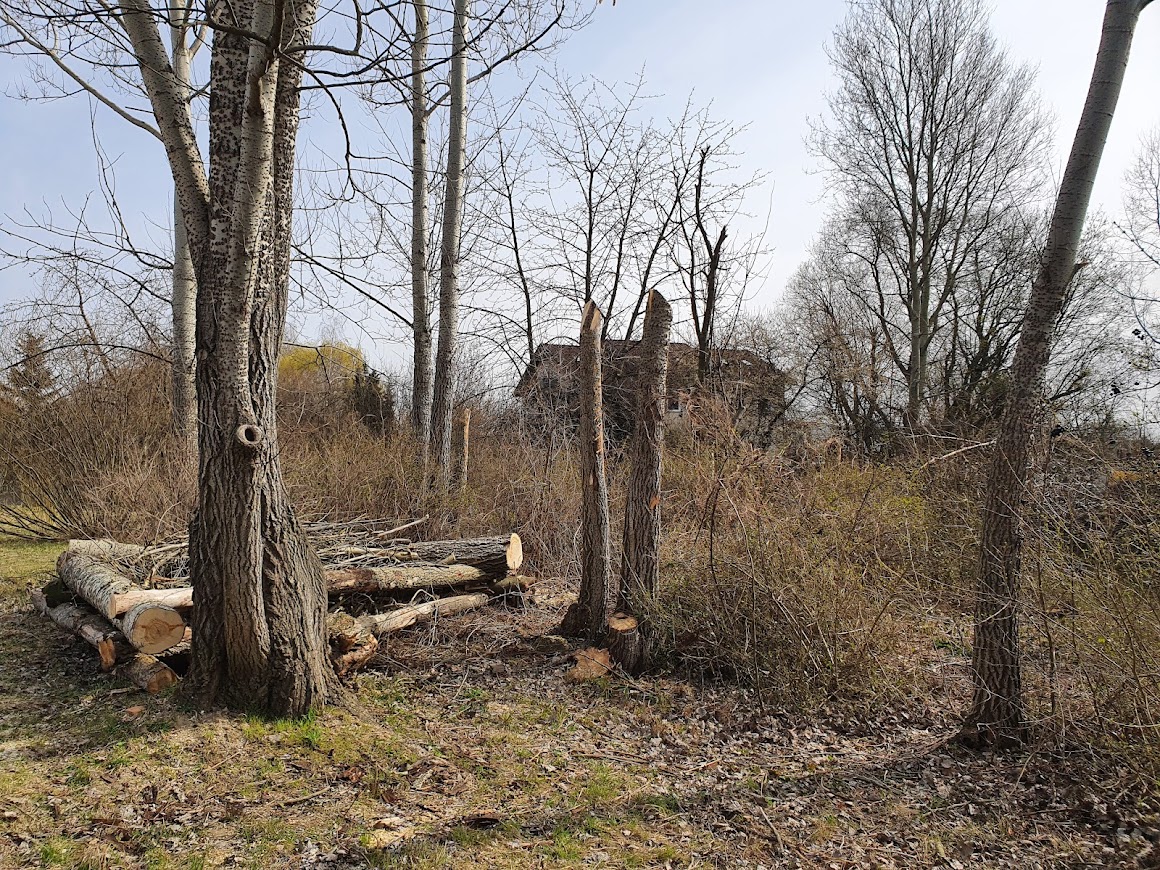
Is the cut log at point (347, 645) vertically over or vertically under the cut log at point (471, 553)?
under

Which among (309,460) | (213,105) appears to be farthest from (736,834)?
(309,460)

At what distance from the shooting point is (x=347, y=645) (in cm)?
536

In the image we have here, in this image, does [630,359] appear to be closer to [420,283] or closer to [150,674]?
[420,283]

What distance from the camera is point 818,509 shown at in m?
6.11

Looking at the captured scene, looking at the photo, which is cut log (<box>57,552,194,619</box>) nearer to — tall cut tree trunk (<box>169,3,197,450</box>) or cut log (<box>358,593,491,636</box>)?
cut log (<box>358,593,491,636</box>)

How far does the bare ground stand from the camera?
3.38 m

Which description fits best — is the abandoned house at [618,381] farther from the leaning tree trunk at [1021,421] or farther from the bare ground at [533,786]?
the leaning tree trunk at [1021,421]

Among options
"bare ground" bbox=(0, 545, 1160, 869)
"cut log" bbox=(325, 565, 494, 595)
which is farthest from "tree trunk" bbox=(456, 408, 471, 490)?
"bare ground" bbox=(0, 545, 1160, 869)

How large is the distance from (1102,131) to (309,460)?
858 cm

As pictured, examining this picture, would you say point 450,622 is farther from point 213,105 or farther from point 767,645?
point 213,105

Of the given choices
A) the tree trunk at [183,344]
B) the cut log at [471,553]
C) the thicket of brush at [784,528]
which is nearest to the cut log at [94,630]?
the thicket of brush at [784,528]

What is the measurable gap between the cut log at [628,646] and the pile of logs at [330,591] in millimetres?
1768

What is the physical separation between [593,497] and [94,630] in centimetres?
380

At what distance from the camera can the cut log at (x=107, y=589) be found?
16.7ft
